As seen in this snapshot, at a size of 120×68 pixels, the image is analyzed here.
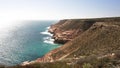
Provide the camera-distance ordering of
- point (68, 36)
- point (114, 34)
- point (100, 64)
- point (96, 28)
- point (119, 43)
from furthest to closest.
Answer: point (68, 36) → point (96, 28) → point (114, 34) → point (119, 43) → point (100, 64)

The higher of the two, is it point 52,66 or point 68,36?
point 52,66

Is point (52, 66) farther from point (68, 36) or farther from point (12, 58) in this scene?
point (68, 36)

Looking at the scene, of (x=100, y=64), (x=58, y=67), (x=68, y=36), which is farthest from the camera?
(x=68, y=36)

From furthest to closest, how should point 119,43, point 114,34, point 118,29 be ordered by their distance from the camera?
point 118,29 → point 114,34 → point 119,43

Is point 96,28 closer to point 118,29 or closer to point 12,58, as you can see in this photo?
point 118,29

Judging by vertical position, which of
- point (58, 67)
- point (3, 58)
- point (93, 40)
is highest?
point (58, 67)

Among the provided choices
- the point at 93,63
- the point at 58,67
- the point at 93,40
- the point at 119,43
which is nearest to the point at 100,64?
the point at 93,63

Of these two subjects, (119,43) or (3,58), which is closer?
(119,43)

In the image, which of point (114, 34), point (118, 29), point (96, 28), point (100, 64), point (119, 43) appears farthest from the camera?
point (96, 28)

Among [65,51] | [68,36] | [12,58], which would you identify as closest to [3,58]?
[12,58]
